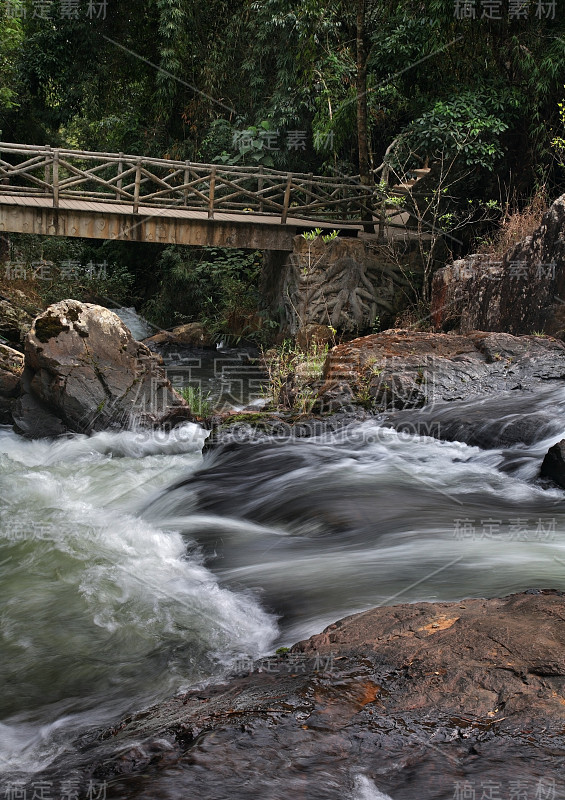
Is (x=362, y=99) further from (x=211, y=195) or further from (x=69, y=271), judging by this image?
(x=69, y=271)

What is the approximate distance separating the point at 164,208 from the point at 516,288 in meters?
7.35

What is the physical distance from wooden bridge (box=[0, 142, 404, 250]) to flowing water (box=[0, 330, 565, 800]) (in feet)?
22.1

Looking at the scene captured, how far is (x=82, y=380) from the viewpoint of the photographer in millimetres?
8508

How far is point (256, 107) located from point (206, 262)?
13.5 ft

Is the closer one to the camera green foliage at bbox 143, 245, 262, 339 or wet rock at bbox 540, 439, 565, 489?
wet rock at bbox 540, 439, 565, 489

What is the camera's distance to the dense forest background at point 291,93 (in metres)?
13.8

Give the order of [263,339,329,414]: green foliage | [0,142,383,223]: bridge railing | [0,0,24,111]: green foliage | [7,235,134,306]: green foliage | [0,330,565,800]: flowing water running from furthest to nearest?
1. [7,235,134,306]: green foliage
2. [0,0,24,111]: green foliage
3. [0,142,383,223]: bridge railing
4. [263,339,329,414]: green foliage
5. [0,330,565,800]: flowing water

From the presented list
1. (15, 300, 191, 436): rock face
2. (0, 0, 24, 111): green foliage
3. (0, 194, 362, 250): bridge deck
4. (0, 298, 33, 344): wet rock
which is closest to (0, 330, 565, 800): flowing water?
(15, 300, 191, 436): rock face

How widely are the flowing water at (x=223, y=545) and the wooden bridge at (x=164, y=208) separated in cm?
672

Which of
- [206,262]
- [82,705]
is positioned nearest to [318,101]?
[206,262]

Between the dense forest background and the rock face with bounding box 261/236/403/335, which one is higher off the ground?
the dense forest background

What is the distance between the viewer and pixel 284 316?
15391 millimetres

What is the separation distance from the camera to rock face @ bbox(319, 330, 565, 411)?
8203mm

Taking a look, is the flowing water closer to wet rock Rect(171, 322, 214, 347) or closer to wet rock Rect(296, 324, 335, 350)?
wet rock Rect(296, 324, 335, 350)
